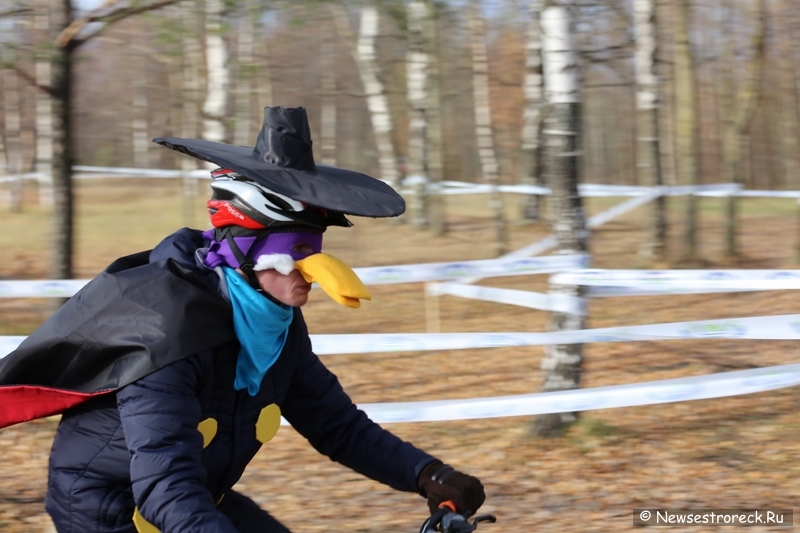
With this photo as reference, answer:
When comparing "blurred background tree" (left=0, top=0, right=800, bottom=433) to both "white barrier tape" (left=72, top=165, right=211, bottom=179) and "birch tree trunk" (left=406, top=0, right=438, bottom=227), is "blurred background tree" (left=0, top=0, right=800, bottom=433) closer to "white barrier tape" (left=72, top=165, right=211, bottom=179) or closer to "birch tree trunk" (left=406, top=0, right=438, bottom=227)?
"birch tree trunk" (left=406, top=0, right=438, bottom=227)

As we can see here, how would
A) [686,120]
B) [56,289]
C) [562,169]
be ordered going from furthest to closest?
[686,120] → [56,289] → [562,169]

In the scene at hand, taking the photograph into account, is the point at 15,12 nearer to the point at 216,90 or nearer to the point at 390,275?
the point at 390,275

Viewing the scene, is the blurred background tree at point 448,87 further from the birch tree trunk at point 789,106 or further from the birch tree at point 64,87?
the birch tree trunk at point 789,106

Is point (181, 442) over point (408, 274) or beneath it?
over

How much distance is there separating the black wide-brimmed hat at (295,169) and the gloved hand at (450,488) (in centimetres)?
79

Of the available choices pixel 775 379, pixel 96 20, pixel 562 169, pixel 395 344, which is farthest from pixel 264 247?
pixel 96 20

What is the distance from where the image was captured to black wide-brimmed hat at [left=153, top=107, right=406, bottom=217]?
203cm

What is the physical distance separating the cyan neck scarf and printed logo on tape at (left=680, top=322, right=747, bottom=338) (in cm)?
390

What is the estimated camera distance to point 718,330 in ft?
18.2

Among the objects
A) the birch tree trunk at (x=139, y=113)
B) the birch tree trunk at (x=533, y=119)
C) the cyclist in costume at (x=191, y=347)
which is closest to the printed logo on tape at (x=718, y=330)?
the cyclist in costume at (x=191, y=347)

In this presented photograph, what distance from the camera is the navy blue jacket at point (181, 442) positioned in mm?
2000

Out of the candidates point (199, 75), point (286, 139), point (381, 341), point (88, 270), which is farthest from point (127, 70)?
point (286, 139)

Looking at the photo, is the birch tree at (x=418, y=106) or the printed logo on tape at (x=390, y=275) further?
the birch tree at (x=418, y=106)

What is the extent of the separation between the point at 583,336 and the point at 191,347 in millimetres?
4230
